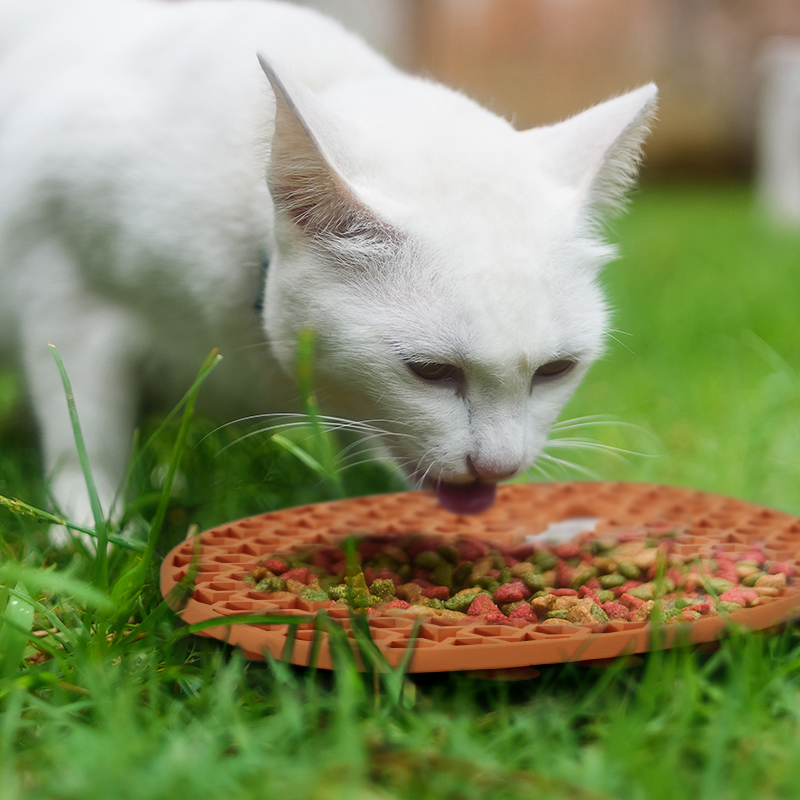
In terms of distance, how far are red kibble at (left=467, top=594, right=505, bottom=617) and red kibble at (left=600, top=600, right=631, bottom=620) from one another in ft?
0.43

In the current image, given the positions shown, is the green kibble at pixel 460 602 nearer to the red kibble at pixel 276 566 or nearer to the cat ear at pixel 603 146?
the red kibble at pixel 276 566

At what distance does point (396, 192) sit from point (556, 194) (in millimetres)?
244

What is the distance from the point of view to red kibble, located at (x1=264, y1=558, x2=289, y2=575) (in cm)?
116

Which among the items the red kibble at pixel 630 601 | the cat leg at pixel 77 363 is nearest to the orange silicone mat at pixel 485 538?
the red kibble at pixel 630 601

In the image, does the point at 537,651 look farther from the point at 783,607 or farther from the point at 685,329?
the point at 685,329

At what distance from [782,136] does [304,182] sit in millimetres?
6952

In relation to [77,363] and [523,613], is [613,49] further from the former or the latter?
[523,613]

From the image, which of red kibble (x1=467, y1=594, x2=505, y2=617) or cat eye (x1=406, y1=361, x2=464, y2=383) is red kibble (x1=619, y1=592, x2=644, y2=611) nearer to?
red kibble (x1=467, y1=594, x2=505, y2=617)

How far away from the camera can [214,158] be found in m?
1.51

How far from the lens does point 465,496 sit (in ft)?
4.44

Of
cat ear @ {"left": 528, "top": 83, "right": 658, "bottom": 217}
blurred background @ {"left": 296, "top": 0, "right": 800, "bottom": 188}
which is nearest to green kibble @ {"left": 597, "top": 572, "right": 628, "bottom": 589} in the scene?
cat ear @ {"left": 528, "top": 83, "right": 658, "bottom": 217}

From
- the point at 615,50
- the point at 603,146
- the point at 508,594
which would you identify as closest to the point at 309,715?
the point at 508,594

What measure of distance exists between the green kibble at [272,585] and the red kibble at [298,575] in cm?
4

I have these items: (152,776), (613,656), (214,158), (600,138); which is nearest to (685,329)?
(600,138)
